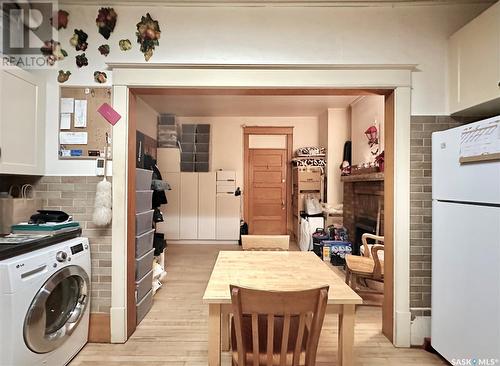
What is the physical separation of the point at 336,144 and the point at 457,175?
10.7 feet

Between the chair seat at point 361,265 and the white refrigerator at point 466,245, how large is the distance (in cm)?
82

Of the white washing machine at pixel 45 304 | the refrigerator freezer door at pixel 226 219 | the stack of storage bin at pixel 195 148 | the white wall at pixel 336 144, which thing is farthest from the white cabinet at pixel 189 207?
the white washing machine at pixel 45 304

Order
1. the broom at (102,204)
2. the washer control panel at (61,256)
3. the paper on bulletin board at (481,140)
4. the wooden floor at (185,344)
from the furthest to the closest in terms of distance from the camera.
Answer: the broom at (102,204), the wooden floor at (185,344), the washer control panel at (61,256), the paper on bulletin board at (481,140)

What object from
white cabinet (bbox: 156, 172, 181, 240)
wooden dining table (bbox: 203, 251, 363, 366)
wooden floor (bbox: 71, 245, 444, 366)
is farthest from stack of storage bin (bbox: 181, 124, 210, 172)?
wooden dining table (bbox: 203, 251, 363, 366)

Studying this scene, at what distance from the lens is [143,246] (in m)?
2.49

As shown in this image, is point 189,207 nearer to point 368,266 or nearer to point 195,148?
point 195,148

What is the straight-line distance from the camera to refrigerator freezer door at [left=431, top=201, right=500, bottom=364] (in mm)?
1490

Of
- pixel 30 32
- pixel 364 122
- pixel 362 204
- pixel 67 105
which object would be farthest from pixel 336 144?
pixel 30 32

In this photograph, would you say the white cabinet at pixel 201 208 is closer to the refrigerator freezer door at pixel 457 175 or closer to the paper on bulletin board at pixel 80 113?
the paper on bulletin board at pixel 80 113

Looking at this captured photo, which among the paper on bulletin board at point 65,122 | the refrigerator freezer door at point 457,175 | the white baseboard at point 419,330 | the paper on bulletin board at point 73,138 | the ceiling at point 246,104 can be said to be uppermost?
the ceiling at point 246,104

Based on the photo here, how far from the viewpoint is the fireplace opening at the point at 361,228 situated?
3598 millimetres

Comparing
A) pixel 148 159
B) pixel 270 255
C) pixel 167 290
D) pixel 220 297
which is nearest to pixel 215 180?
pixel 148 159

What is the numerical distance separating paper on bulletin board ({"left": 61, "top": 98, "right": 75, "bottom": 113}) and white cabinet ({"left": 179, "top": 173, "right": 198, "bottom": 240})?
3198 mm

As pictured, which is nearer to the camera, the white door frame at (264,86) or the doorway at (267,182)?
the white door frame at (264,86)
